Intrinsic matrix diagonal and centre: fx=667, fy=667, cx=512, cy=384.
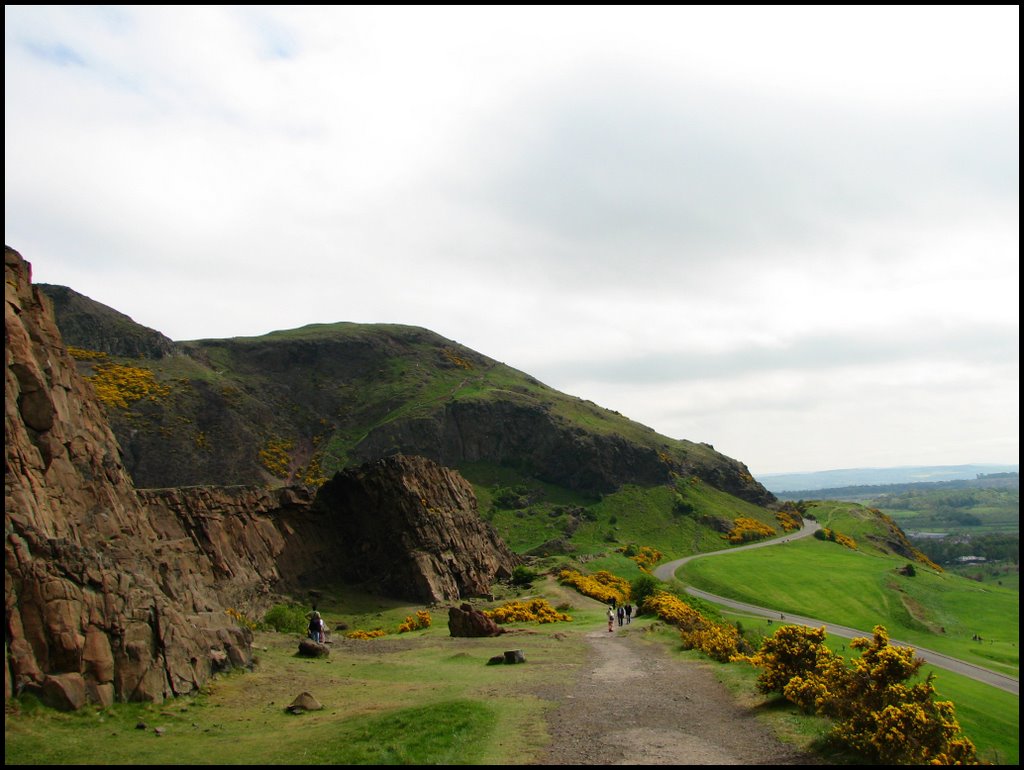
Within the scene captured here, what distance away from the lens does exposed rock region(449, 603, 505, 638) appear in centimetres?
4256

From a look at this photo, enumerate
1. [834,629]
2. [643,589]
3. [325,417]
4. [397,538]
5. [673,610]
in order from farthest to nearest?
1. [325,417]
2. [834,629]
3. [397,538]
4. [643,589]
5. [673,610]

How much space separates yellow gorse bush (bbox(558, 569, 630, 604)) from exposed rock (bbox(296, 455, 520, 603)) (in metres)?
7.46

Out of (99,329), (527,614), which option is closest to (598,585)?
(527,614)

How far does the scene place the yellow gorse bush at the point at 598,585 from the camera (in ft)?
219

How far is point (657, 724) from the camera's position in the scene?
19.2 meters

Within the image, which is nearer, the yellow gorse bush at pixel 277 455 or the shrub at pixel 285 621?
the shrub at pixel 285 621

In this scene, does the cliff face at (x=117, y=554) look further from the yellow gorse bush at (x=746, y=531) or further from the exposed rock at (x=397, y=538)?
the yellow gorse bush at (x=746, y=531)

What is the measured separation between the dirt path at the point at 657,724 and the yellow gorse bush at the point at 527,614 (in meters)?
22.3

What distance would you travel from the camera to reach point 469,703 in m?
20.4

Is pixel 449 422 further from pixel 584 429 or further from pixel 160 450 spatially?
pixel 160 450

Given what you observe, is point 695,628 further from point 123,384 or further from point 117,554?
point 123,384

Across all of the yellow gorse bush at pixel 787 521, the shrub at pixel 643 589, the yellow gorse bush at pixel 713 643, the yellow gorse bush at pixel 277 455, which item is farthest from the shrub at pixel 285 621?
the yellow gorse bush at pixel 787 521

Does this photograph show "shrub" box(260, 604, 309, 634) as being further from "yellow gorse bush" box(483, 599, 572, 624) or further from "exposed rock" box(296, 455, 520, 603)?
"yellow gorse bush" box(483, 599, 572, 624)

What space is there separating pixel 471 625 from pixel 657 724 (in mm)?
25192
